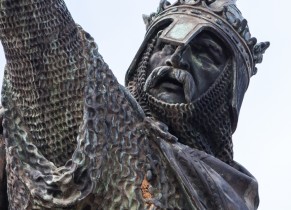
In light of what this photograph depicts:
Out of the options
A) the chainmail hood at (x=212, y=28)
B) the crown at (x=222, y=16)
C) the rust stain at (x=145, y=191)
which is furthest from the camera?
the crown at (x=222, y=16)

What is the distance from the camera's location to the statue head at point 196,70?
8.89m

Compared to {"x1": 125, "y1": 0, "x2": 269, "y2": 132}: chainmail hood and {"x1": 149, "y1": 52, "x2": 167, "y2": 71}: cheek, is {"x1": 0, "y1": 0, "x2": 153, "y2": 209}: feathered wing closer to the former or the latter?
{"x1": 149, "y1": 52, "x2": 167, "y2": 71}: cheek

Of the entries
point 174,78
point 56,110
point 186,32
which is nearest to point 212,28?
point 186,32

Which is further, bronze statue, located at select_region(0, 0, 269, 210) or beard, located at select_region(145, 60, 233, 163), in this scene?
beard, located at select_region(145, 60, 233, 163)

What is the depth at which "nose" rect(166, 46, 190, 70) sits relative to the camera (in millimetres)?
8961

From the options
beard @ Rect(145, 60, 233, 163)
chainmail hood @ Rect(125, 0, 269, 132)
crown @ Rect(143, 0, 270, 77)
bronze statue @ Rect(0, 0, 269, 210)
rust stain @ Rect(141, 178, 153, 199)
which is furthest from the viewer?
crown @ Rect(143, 0, 270, 77)

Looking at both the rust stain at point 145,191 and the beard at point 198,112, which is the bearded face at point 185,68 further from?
the rust stain at point 145,191

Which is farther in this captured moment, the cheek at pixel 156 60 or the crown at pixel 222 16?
the crown at pixel 222 16

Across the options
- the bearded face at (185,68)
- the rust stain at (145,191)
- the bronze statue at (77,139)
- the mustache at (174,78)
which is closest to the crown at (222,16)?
the bearded face at (185,68)

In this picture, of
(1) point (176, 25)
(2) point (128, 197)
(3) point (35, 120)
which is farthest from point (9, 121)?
(1) point (176, 25)

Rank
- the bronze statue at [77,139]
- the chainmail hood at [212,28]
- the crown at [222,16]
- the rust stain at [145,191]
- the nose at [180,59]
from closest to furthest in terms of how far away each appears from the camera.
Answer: the bronze statue at [77,139] → the rust stain at [145,191] → the nose at [180,59] → the chainmail hood at [212,28] → the crown at [222,16]

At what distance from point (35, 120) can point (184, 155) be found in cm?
86

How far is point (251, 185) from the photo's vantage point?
880 centimetres

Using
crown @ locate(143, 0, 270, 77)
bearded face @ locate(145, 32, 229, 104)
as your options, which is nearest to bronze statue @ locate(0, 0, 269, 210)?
bearded face @ locate(145, 32, 229, 104)
